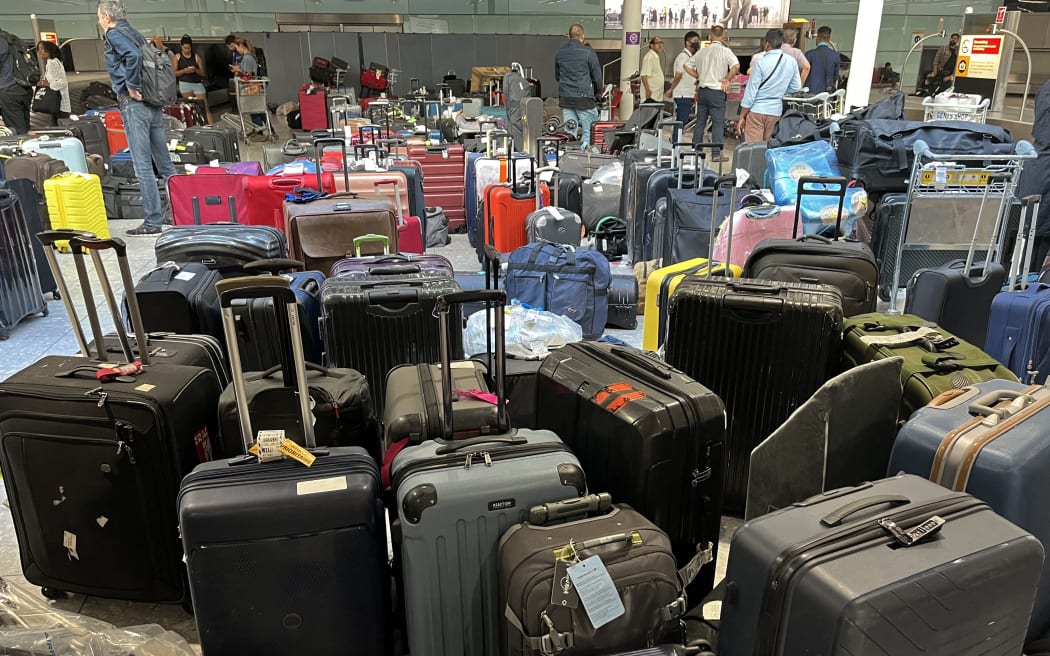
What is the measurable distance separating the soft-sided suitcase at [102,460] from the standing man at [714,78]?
8384 millimetres

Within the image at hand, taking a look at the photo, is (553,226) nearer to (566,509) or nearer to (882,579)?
(566,509)

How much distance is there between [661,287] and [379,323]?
135 centimetres

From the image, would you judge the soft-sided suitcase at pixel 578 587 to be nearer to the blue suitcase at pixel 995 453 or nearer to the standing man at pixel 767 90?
the blue suitcase at pixel 995 453

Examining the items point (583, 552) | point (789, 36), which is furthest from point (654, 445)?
point (789, 36)

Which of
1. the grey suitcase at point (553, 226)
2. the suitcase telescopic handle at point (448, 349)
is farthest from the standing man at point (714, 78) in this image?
the suitcase telescopic handle at point (448, 349)

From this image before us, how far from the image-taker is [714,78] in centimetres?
966

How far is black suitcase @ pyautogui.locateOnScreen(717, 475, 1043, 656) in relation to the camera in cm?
133

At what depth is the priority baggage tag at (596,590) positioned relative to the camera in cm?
152

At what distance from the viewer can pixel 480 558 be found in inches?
68.4

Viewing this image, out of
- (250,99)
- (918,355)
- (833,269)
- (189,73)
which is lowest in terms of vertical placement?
(918,355)

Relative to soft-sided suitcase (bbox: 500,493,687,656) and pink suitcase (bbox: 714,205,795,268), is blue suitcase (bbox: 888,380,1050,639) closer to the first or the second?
soft-sided suitcase (bbox: 500,493,687,656)

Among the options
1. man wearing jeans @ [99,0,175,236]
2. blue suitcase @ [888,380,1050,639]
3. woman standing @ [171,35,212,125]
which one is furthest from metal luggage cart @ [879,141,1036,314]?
woman standing @ [171,35,212,125]

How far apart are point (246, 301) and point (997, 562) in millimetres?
2380

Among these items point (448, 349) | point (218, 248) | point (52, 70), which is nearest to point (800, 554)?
point (448, 349)
